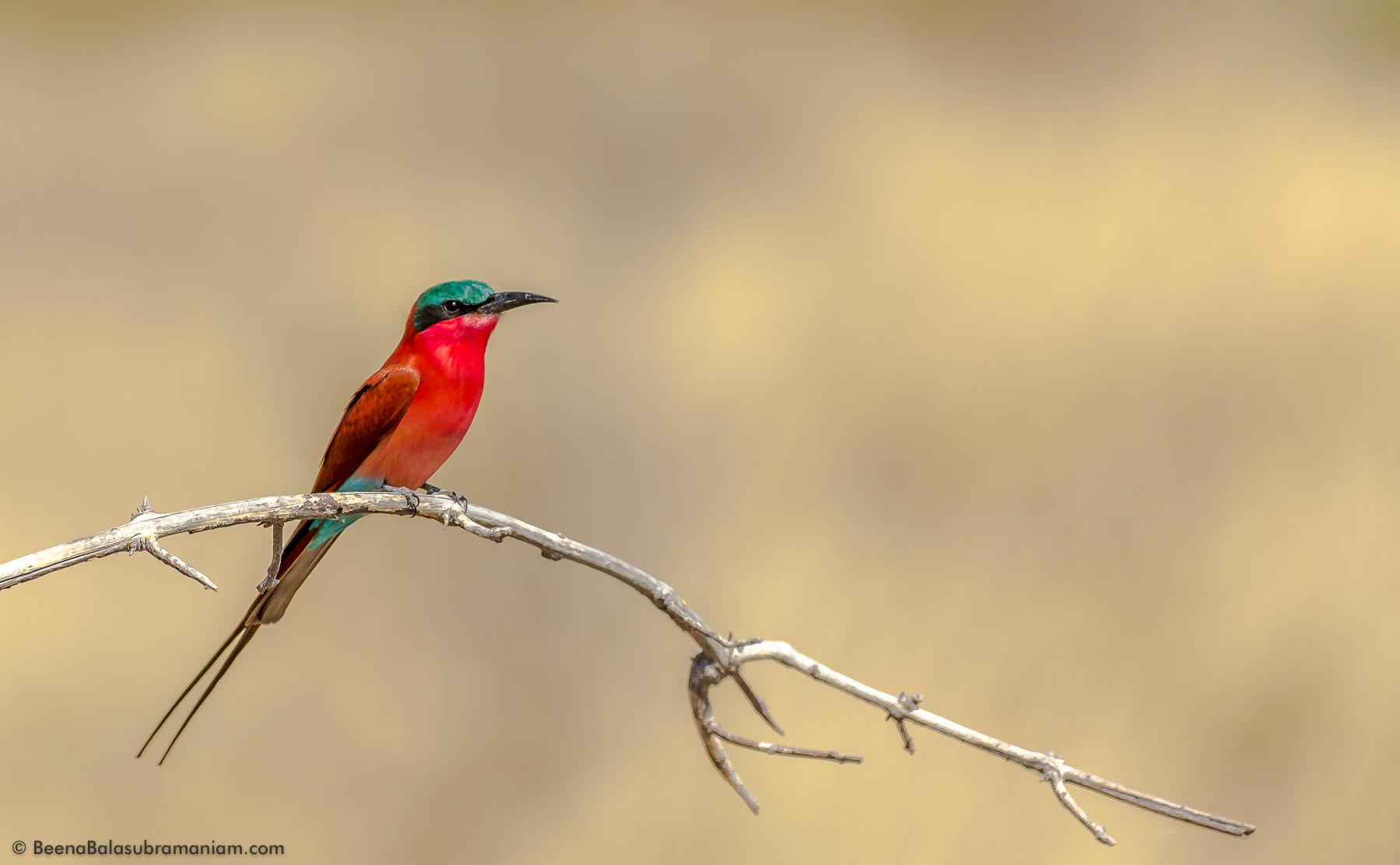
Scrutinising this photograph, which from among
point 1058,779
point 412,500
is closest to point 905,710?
point 1058,779

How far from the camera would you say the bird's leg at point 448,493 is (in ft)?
5.94

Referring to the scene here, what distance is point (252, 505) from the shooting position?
142cm

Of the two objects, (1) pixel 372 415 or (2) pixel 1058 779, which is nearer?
(2) pixel 1058 779

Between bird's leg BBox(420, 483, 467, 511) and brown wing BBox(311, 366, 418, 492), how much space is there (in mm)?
134

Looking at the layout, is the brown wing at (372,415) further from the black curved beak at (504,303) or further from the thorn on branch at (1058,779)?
the thorn on branch at (1058,779)

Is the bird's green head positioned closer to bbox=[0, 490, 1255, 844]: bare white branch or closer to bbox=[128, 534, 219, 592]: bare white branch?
bbox=[0, 490, 1255, 844]: bare white branch

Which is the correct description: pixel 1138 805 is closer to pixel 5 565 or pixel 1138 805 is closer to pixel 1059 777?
pixel 1059 777

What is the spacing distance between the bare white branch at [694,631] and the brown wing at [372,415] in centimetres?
21

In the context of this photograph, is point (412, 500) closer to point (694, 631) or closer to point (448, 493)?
point (448, 493)

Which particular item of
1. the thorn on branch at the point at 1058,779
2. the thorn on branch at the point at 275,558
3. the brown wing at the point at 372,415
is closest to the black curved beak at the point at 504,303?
the brown wing at the point at 372,415

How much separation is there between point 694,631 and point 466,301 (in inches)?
28.1

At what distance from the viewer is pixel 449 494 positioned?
1876 millimetres

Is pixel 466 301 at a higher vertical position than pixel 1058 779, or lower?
higher

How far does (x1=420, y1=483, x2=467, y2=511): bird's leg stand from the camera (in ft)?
5.94
